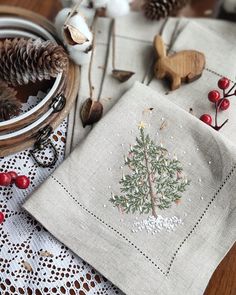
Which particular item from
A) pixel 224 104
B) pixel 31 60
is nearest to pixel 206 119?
pixel 224 104

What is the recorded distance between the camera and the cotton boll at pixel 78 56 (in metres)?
0.62

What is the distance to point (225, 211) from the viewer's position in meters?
0.55

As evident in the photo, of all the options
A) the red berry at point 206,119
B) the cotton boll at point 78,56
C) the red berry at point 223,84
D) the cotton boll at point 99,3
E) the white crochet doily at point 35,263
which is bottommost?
the white crochet doily at point 35,263

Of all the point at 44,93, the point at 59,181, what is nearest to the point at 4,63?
the point at 44,93

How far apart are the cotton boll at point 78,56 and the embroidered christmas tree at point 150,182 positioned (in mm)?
155

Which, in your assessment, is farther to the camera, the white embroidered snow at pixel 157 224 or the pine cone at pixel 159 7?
the pine cone at pixel 159 7

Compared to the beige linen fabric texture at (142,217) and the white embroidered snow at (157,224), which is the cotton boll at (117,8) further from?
the white embroidered snow at (157,224)

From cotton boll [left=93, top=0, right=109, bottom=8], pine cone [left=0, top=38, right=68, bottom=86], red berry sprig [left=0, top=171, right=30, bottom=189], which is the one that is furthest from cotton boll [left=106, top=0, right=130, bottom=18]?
red berry sprig [left=0, top=171, right=30, bottom=189]

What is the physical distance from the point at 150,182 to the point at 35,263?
17cm

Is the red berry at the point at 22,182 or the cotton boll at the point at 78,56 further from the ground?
the cotton boll at the point at 78,56

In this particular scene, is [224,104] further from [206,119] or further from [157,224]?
[157,224]

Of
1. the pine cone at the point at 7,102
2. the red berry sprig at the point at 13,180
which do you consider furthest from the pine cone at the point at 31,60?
the red berry sprig at the point at 13,180

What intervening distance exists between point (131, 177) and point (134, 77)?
17 cm

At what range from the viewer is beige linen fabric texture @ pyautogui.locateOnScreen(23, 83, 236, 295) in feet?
1.73
